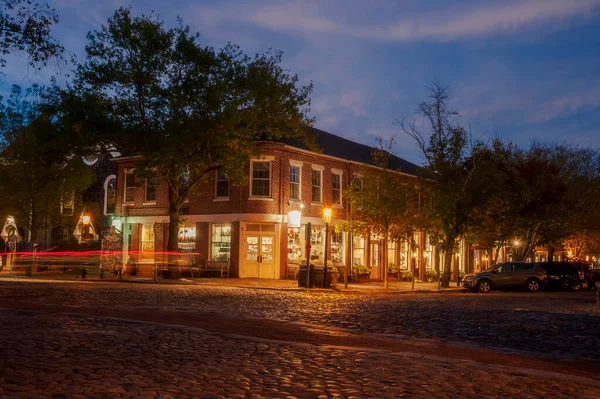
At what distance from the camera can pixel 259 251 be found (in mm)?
34438

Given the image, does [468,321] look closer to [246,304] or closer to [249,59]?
[246,304]

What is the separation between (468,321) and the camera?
14484mm

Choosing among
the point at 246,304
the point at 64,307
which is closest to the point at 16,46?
the point at 64,307

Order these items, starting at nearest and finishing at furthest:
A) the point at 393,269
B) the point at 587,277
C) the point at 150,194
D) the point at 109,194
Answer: the point at 587,277 → the point at 150,194 → the point at 393,269 → the point at 109,194

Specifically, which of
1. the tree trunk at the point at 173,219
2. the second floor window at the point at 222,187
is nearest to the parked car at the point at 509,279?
the second floor window at the point at 222,187

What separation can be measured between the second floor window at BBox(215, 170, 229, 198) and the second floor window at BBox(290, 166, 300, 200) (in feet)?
11.7

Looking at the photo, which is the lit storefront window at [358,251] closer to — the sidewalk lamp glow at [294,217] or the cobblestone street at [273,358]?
the sidewalk lamp glow at [294,217]

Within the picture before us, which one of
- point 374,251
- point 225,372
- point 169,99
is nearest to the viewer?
point 225,372

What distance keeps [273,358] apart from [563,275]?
98.2 feet

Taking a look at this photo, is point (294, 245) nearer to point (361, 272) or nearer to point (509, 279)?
point (361, 272)

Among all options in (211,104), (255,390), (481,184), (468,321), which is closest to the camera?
(255,390)

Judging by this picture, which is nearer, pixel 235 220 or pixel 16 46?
pixel 16 46

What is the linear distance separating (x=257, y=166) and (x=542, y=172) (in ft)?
60.3

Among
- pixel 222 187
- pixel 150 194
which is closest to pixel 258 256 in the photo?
pixel 222 187
